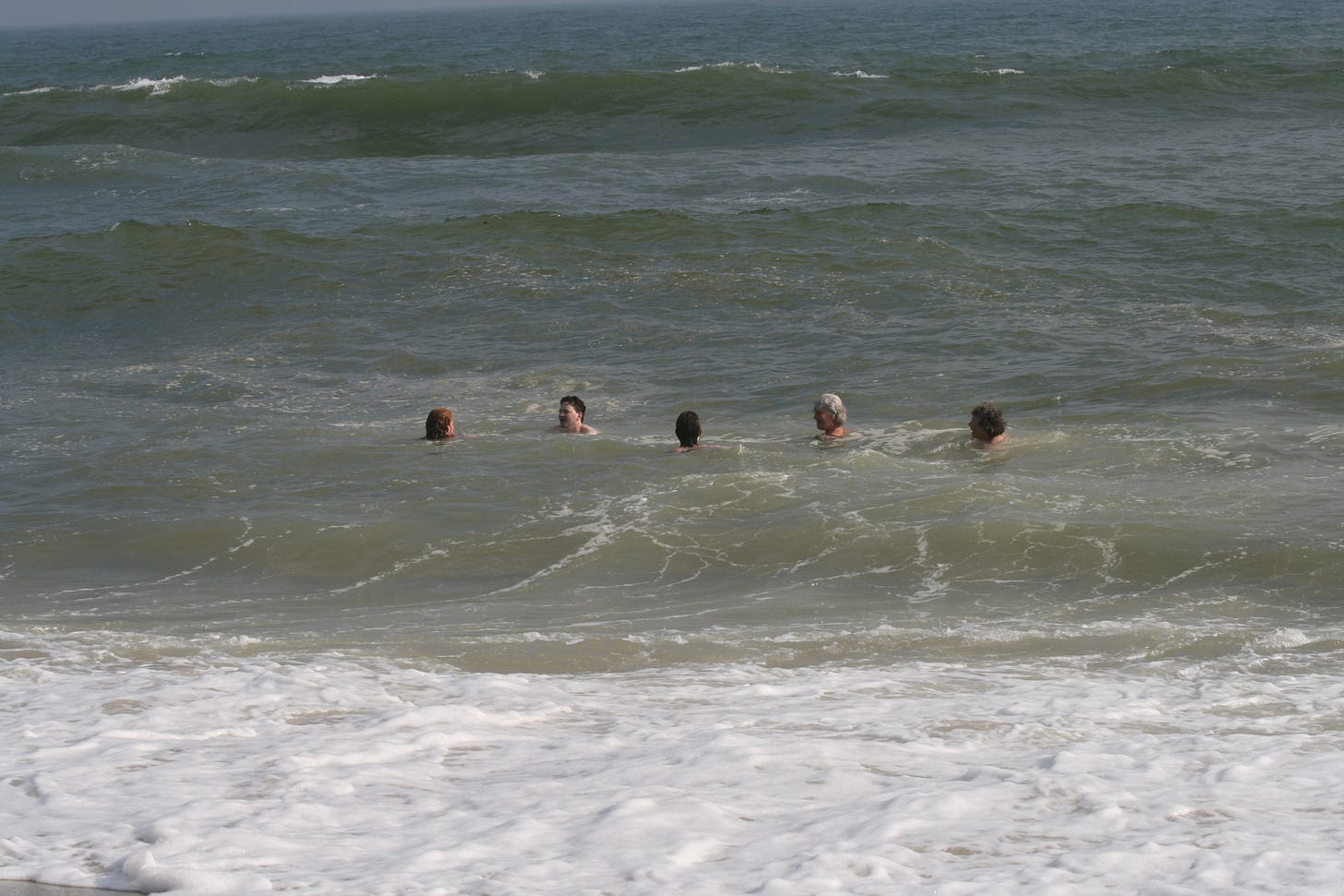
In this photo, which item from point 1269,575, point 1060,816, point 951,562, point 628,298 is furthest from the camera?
point 628,298

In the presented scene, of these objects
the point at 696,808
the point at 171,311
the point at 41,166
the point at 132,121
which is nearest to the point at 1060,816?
the point at 696,808

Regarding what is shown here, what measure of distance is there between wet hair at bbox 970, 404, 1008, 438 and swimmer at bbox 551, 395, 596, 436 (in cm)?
325

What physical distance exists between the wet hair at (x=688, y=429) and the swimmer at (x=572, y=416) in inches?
41.0

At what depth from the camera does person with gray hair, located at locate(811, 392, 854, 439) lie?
11.7m

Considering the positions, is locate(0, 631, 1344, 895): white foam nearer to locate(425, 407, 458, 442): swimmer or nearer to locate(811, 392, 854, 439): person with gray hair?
locate(811, 392, 854, 439): person with gray hair

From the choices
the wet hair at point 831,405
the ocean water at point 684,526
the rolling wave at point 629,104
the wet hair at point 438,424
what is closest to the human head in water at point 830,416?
the wet hair at point 831,405

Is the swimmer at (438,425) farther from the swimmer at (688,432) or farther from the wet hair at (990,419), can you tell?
the wet hair at (990,419)

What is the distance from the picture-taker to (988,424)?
37.1 feet

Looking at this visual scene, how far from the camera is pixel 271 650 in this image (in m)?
7.56

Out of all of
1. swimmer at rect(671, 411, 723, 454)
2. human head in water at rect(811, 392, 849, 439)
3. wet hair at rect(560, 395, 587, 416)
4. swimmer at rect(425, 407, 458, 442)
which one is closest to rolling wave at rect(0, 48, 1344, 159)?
wet hair at rect(560, 395, 587, 416)

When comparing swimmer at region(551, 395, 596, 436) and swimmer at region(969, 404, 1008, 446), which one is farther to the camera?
swimmer at region(551, 395, 596, 436)

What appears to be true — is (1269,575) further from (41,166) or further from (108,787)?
(41,166)

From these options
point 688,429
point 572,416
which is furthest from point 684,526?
point 572,416

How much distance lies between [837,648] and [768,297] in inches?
398
